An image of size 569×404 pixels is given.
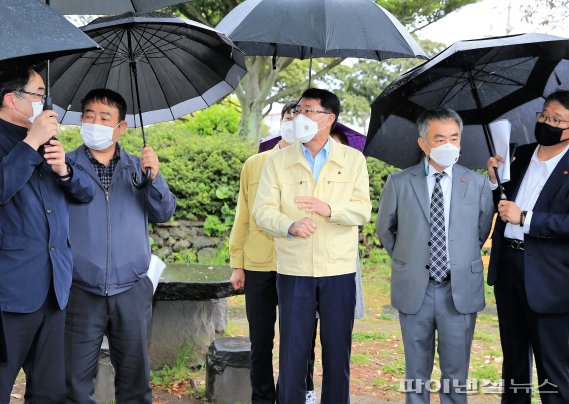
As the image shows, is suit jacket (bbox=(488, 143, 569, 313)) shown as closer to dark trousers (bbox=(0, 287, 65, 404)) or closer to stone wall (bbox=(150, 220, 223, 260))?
dark trousers (bbox=(0, 287, 65, 404))

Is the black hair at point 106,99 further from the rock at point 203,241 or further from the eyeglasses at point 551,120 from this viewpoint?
the rock at point 203,241

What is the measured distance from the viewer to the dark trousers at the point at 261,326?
439cm

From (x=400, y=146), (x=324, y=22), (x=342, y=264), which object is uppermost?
(x=324, y=22)

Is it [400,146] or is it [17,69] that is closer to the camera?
[17,69]

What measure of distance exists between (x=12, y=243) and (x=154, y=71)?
1662 mm

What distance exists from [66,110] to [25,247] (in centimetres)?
140

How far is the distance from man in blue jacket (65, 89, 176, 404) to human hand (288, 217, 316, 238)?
32.9 inches

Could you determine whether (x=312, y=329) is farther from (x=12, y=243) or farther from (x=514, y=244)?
(x=12, y=243)

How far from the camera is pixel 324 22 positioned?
404 centimetres

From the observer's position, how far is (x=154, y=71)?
436 centimetres

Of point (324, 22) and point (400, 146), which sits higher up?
point (324, 22)

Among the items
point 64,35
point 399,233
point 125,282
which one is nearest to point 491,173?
point 399,233

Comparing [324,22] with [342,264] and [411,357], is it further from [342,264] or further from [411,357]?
[411,357]

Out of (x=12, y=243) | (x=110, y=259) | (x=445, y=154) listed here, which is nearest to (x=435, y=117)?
(x=445, y=154)
